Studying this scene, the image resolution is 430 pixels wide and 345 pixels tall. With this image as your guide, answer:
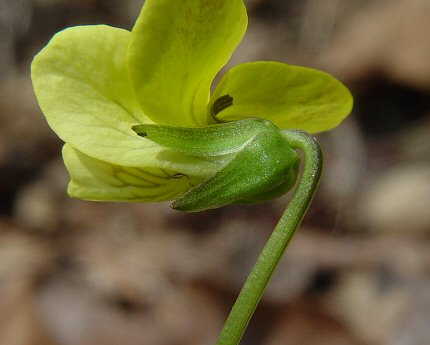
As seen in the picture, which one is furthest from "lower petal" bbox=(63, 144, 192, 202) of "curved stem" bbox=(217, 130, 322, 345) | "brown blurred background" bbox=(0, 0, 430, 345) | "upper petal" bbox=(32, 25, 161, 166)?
"brown blurred background" bbox=(0, 0, 430, 345)

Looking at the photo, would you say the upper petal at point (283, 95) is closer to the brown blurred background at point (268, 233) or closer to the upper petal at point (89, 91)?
the upper petal at point (89, 91)

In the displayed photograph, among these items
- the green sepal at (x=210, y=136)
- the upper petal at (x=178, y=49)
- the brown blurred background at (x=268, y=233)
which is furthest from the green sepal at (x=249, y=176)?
the brown blurred background at (x=268, y=233)

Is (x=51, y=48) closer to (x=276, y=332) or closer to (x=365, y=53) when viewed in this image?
(x=276, y=332)

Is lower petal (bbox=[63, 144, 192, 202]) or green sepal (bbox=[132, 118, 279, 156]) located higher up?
green sepal (bbox=[132, 118, 279, 156])

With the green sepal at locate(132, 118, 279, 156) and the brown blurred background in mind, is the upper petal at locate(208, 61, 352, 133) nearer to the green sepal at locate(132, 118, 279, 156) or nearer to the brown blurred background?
the green sepal at locate(132, 118, 279, 156)

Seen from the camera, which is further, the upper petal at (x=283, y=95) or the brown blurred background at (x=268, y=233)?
the brown blurred background at (x=268, y=233)

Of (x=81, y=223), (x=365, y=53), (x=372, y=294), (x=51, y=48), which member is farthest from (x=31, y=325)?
(x=51, y=48)
